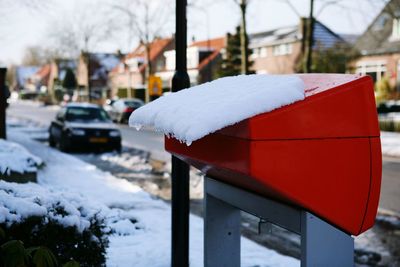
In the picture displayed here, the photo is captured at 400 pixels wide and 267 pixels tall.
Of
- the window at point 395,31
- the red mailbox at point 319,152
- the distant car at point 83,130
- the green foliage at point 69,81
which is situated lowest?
the distant car at point 83,130

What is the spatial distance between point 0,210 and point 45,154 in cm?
1120

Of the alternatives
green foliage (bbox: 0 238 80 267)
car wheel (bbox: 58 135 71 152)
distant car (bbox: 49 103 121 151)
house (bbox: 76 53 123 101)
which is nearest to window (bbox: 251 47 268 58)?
distant car (bbox: 49 103 121 151)

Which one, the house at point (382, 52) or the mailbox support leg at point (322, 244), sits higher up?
the house at point (382, 52)

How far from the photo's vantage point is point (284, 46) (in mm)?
41438

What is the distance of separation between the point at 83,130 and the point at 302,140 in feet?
46.4

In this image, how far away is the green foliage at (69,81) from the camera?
7569cm

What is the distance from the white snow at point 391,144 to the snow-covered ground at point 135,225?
974 centimetres

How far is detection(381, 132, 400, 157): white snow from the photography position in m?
16.1

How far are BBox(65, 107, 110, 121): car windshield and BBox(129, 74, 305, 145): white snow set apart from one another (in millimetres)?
14267

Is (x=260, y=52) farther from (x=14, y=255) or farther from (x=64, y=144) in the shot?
(x=14, y=255)

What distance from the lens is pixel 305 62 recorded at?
1986cm

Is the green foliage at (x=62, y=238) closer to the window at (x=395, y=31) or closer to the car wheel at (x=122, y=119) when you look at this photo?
the car wheel at (x=122, y=119)

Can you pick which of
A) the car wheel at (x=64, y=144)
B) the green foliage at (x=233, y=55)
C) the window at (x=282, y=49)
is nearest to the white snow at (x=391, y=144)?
the car wheel at (x=64, y=144)

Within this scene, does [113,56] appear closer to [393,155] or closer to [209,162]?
[393,155]
